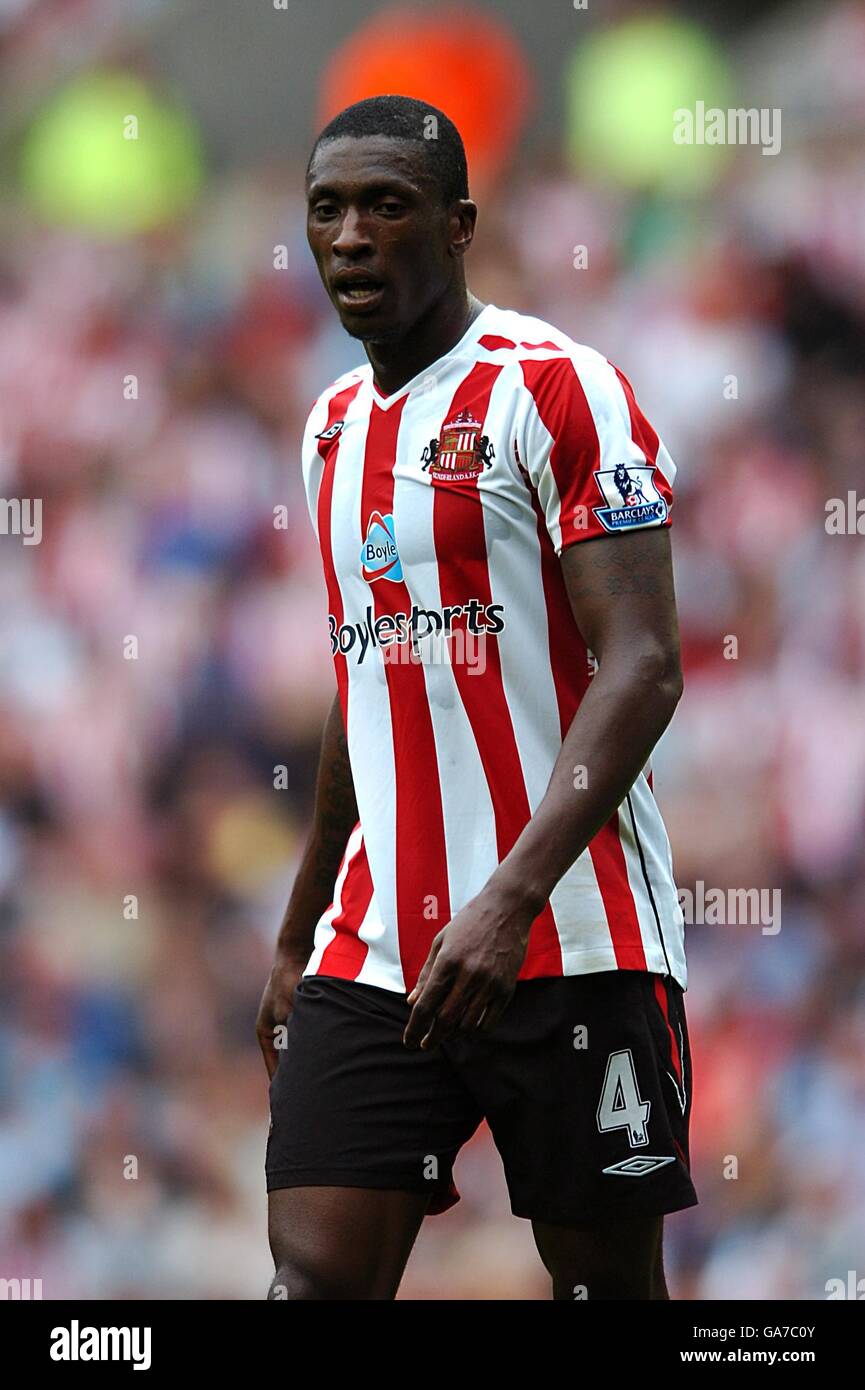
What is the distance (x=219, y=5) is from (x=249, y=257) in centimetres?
74

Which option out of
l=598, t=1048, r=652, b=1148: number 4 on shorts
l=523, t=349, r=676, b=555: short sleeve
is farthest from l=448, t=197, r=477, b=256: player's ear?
l=598, t=1048, r=652, b=1148: number 4 on shorts

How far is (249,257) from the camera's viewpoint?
5414mm

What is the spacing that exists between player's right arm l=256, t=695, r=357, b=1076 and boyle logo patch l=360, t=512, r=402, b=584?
11.5 inches

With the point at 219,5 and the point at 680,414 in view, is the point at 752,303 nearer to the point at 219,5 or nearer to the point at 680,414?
the point at 680,414

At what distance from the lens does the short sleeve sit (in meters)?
2.44

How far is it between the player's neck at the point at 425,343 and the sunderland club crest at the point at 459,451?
14cm

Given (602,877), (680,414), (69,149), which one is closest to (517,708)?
(602,877)

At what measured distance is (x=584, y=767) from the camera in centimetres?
229

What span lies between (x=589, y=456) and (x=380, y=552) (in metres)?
0.33

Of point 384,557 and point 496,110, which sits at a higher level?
point 496,110

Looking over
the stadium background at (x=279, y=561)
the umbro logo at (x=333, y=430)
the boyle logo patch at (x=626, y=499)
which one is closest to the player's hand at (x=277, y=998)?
→ the umbro logo at (x=333, y=430)

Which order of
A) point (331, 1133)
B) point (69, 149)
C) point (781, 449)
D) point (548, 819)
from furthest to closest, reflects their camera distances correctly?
point (69, 149), point (781, 449), point (331, 1133), point (548, 819)

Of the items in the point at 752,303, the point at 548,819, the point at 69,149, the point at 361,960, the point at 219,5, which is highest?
the point at 219,5

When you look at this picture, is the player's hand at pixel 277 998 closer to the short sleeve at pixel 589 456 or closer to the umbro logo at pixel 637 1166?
the umbro logo at pixel 637 1166
